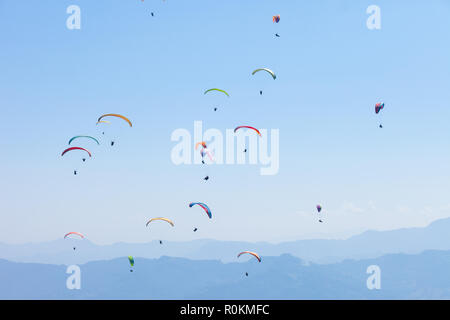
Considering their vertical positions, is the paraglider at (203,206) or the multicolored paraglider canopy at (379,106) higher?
the multicolored paraglider canopy at (379,106)

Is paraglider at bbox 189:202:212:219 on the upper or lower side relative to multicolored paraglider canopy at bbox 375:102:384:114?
lower

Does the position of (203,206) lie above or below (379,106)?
below
